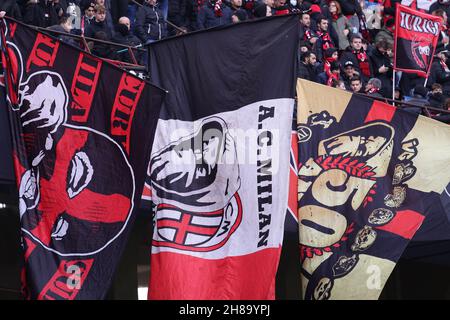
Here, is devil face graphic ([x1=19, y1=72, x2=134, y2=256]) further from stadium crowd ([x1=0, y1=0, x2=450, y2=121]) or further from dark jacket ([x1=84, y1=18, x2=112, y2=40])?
dark jacket ([x1=84, y1=18, x2=112, y2=40])

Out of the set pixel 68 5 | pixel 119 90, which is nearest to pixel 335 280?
pixel 119 90

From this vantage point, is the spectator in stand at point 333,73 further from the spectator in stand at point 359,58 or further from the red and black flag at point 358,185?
the red and black flag at point 358,185

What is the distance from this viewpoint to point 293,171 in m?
16.8

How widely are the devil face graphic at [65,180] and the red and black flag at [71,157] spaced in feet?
0.04

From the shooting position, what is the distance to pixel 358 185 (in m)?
16.8

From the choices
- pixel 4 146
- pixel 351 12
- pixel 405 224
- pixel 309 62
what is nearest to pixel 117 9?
pixel 309 62

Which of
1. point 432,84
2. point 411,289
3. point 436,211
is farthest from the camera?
point 432,84

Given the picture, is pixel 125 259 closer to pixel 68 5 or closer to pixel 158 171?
pixel 68 5

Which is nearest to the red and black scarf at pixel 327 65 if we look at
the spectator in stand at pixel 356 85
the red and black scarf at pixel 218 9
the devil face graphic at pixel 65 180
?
the spectator in stand at pixel 356 85

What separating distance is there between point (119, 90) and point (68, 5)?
238 inches

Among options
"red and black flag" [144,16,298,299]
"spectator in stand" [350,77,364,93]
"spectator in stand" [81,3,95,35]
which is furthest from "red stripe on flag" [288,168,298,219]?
"spectator in stand" [350,77,364,93]

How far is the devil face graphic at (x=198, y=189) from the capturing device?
572 inches

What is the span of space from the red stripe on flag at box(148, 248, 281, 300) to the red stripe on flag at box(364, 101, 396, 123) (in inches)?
139

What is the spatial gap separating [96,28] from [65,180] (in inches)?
251
